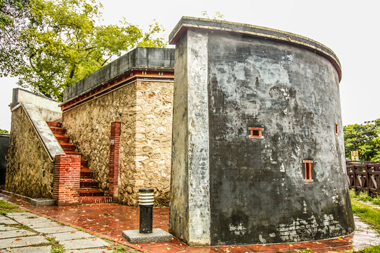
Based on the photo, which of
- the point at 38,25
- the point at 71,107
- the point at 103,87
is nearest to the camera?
the point at 103,87

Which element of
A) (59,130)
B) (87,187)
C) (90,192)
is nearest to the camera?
(90,192)

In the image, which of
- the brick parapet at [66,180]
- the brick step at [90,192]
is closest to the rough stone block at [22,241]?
the brick parapet at [66,180]

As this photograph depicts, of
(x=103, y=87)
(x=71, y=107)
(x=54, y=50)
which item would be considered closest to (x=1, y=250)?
(x=103, y=87)

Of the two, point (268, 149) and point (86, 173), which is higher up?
point (268, 149)

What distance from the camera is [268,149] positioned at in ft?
16.0

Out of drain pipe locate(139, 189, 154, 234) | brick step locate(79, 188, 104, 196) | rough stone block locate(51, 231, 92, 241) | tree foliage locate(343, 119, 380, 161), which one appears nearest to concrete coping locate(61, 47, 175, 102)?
brick step locate(79, 188, 104, 196)

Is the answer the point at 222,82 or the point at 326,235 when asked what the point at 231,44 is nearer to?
the point at 222,82

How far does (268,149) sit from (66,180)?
5831 mm

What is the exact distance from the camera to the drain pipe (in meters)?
4.50

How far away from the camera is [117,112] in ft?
29.6

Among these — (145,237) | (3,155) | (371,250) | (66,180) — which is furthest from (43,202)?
(3,155)

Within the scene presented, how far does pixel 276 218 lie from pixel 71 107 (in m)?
10.0

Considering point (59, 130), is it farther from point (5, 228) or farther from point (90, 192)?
point (5, 228)

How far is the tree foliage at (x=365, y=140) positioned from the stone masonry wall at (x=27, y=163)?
3562cm
